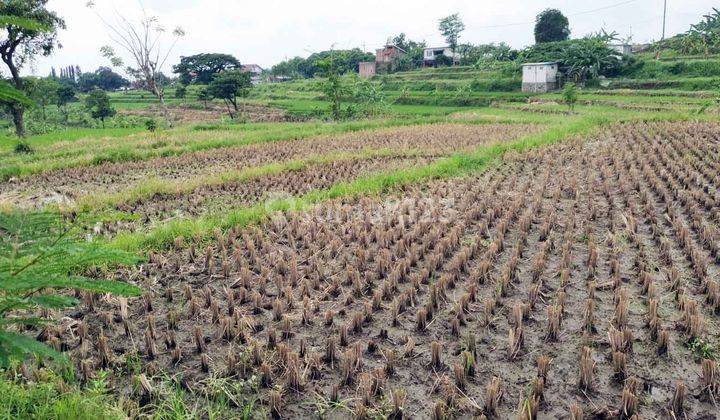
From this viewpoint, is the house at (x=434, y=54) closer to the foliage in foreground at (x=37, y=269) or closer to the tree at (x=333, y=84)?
the tree at (x=333, y=84)

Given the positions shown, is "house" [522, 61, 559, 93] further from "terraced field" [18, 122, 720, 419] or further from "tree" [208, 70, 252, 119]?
"terraced field" [18, 122, 720, 419]

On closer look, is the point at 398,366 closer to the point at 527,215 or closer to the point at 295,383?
the point at 295,383

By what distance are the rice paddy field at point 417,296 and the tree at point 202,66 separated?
5323 cm

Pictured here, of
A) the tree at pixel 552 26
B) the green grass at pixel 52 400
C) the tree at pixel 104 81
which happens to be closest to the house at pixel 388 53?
the tree at pixel 552 26

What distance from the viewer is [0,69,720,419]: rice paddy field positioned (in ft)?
10.6

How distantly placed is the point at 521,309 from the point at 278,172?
→ 8331 mm

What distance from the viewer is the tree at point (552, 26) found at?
184 feet

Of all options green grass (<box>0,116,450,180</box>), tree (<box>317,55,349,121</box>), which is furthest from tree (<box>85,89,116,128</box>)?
green grass (<box>0,116,450,180</box>)

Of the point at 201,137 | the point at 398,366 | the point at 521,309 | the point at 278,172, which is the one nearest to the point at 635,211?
the point at 521,309

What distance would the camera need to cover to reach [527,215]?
22.5 feet

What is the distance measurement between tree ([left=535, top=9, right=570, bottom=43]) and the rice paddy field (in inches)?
2012

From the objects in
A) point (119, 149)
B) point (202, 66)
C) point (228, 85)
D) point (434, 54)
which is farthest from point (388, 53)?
point (119, 149)

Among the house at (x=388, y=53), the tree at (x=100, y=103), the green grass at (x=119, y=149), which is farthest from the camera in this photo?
the house at (x=388, y=53)

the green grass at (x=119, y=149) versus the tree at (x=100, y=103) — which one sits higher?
the tree at (x=100, y=103)
